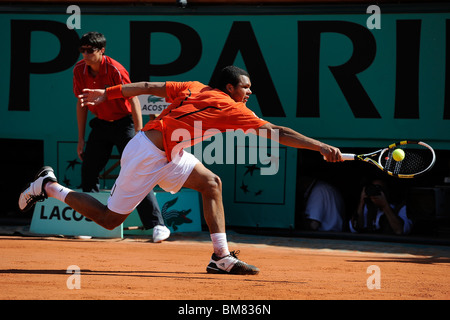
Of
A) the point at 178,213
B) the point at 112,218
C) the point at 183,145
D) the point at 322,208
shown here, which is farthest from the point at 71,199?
the point at 322,208

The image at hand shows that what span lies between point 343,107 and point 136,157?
4.11 metres

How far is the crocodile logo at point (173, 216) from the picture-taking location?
8164 millimetres

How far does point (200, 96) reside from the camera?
496 cm

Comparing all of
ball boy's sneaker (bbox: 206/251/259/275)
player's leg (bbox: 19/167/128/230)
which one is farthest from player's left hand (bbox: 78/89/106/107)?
ball boy's sneaker (bbox: 206/251/259/275)

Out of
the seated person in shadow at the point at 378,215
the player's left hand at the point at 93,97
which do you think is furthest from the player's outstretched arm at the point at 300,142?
the seated person in shadow at the point at 378,215

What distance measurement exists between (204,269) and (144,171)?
43.3 inches

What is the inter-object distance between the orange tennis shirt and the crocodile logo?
321 centimetres

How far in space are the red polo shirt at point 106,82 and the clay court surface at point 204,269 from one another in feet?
4.65

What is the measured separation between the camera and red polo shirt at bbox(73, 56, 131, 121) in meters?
7.00

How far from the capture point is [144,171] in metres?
5.02

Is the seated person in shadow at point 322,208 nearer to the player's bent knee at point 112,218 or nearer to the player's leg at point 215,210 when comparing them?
the player's leg at point 215,210

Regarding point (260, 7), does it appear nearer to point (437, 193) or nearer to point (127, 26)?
point (127, 26)

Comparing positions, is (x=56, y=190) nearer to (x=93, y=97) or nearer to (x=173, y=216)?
(x=93, y=97)

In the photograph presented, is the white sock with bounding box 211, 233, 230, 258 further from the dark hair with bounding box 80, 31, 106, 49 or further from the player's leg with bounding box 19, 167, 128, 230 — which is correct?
the dark hair with bounding box 80, 31, 106, 49
